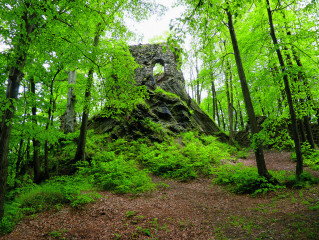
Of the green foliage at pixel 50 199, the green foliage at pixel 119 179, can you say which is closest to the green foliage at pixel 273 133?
the green foliage at pixel 119 179

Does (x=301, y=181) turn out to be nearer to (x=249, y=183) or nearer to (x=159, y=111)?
(x=249, y=183)

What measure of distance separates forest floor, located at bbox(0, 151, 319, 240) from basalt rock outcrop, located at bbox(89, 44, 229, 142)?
25.6 feet

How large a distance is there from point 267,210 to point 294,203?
891mm

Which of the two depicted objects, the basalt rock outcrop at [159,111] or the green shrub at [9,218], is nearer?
the green shrub at [9,218]

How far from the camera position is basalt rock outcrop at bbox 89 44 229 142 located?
14.2 metres

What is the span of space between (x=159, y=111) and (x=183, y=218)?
1158 cm

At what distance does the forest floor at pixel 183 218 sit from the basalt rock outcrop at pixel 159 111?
7.82 metres

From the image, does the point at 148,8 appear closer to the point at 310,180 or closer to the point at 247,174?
the point at 247,174

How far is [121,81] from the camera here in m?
6.65

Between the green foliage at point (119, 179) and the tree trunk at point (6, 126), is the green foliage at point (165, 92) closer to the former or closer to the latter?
the green foliage at point (119, 179)

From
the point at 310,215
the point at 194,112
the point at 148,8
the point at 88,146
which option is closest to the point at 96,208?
the point at 310,215

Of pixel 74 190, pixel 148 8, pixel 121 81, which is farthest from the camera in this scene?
pixel 148 8

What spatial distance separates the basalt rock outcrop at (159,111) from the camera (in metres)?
14.2

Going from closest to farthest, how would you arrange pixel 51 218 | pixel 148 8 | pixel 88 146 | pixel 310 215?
pixel 310 215
pixel 51 218
pixel 148 8
pixel 88 146
